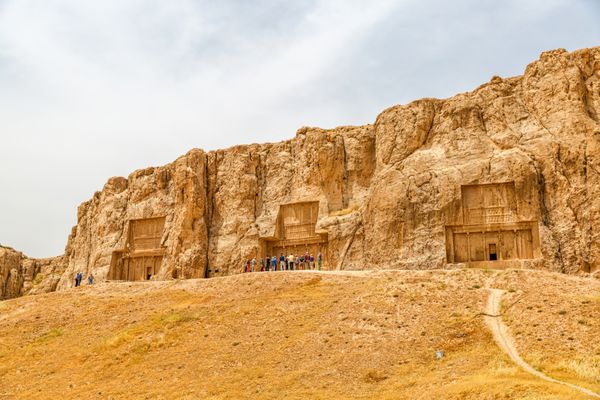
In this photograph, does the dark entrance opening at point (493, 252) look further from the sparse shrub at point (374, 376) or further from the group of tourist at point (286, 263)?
the sparse shrub at point (374, 376)

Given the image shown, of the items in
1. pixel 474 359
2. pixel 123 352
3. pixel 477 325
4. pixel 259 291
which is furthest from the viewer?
pixel 259 291

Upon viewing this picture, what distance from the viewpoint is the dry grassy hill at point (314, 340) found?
1841 centimetres

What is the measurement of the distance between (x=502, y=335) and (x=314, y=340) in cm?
615

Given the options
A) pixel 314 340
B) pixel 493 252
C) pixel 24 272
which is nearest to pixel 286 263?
pixel 493 252

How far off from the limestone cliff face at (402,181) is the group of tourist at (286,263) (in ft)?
2.79

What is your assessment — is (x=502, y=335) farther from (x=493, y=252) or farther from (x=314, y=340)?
(x=493, y=252)

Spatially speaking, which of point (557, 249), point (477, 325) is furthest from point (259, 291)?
point (557, 249)

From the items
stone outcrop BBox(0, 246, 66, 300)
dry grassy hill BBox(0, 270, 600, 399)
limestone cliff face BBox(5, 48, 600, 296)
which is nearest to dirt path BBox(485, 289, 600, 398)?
dry grassy hill BBox(0, 270, 600, 399)

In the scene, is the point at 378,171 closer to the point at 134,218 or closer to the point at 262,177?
the point at 262,177

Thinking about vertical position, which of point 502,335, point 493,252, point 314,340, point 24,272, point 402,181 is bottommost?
point 314,340

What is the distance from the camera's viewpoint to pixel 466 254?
3803cm

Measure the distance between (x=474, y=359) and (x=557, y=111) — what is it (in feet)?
77.9

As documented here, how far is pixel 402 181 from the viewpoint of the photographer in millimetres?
40094

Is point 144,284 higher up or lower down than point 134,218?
lower down
